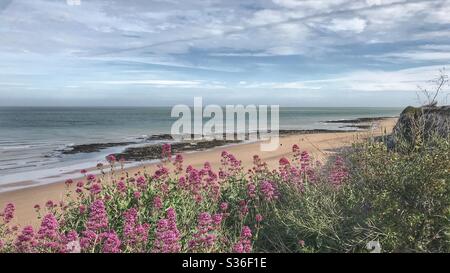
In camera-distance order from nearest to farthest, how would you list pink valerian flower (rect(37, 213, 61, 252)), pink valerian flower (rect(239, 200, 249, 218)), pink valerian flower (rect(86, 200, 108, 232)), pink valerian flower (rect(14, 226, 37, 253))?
pink valerian flower (rect(37, 213, 61, 252)) < pink valerian flower (rect(14, 226, 37, 253)) < pink valerian flower (rect(86, 200, 108, 232)) < pink valerian flower (rect(239, 200, 249, 218))

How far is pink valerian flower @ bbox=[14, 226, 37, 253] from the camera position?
441 cm

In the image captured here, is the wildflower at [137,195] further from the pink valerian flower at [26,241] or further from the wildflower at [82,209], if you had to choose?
the pink valerian flower at [26,241]

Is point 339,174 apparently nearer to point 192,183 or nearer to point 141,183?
point 192,183

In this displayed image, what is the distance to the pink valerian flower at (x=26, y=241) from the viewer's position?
4.41 m


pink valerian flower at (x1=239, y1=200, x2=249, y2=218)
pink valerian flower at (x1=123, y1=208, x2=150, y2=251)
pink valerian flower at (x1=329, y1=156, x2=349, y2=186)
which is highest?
pink valerian flower at (x1=329, y1=156, x2=349, y2=186)

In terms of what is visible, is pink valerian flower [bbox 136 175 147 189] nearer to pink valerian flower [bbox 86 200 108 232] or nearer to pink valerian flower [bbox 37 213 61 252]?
pink valerian flower [bbox 86 200 108 232]

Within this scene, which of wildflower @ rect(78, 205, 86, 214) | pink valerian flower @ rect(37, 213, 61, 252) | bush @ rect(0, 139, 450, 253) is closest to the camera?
pink valerian flower @ rect(37, 213, 61, 252)

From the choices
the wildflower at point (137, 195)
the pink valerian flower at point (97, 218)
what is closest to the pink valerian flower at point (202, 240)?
the pink valerian flower at point (97, 218)

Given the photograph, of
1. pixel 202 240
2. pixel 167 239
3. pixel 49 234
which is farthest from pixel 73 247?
pixel 202 240

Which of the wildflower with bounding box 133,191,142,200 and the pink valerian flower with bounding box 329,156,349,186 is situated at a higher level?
the pink valerian flower with bounding box 329,156,349,186

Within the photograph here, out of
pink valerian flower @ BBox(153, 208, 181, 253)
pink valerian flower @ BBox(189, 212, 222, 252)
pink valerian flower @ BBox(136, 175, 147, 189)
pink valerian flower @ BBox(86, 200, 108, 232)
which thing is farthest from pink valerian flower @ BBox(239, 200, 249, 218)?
pink valerian flower @ BBox(86, 200, 108, 232)

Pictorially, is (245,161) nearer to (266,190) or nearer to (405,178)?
(266,190)

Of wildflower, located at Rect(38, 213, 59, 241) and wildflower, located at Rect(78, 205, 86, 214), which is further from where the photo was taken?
wildflower, located at Rect(78, 205, 86, 214)
